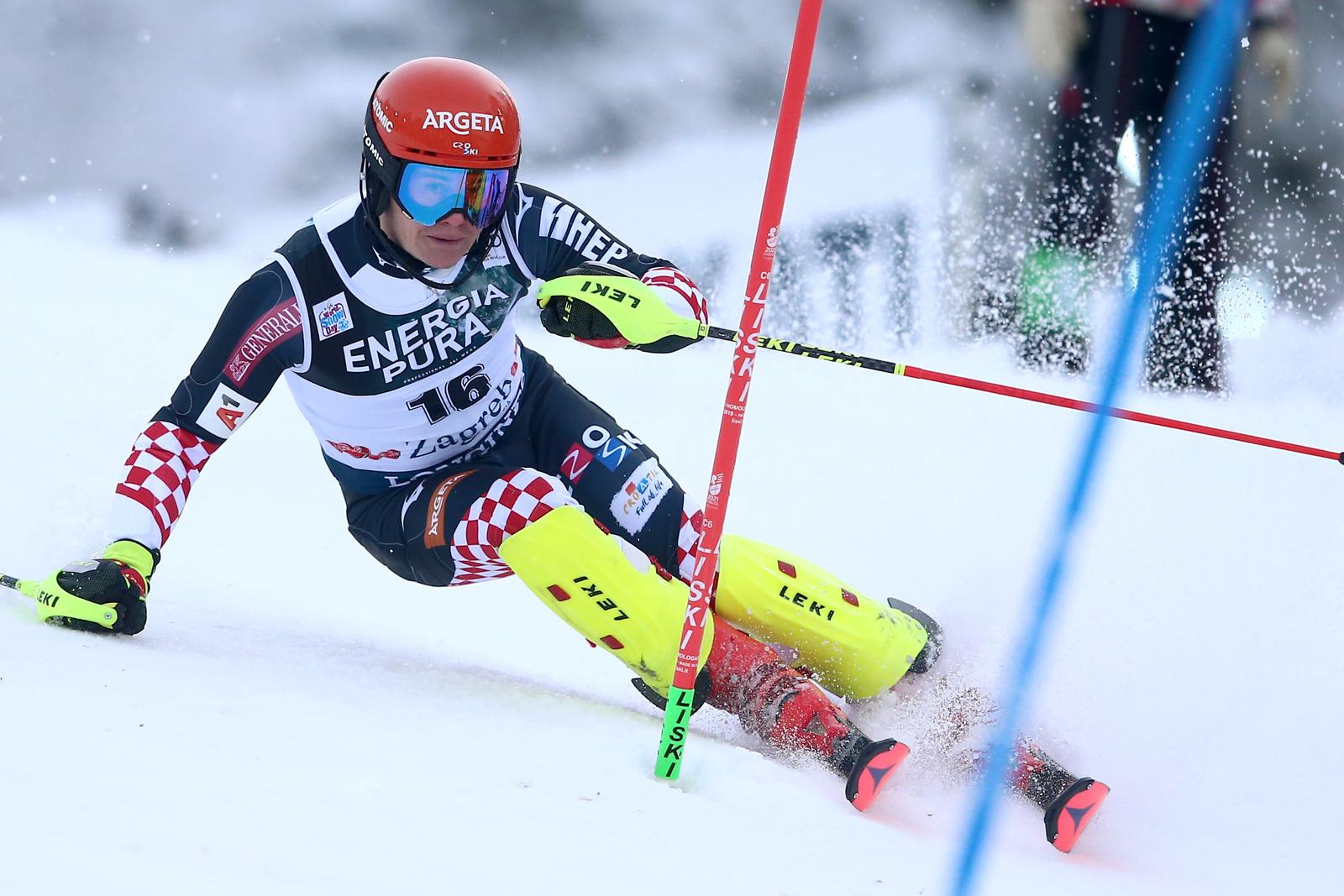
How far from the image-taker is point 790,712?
211 cm

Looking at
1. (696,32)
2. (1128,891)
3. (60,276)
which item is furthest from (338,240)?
(696,32)

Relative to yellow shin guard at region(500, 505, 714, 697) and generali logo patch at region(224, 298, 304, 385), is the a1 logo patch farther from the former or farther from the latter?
yellow shin guard at region(500, 505, 714, 697)

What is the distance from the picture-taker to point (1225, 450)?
4859 millimetres

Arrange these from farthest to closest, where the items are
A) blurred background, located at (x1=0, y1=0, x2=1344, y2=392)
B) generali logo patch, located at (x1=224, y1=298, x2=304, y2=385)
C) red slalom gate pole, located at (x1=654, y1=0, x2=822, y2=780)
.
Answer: blurred background, located at (x1=0, y1=0, x2=1344, y2=392) < generali logo patch, located at (x1=224, y1=298, x2=304, y2=385) < red slalom gate pole, located at (x1=654, y1=0, x2=822, y2=780)

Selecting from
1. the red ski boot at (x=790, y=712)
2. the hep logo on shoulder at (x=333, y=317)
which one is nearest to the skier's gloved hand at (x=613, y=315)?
the hep logo on shoulder at (x=333, y=317)

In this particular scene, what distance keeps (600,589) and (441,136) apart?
818 millimetres

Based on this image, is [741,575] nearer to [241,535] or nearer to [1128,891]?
[1128,891]

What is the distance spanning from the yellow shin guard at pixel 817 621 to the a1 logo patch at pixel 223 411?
0.93 m

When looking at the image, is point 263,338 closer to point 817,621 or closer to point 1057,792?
point 817,621

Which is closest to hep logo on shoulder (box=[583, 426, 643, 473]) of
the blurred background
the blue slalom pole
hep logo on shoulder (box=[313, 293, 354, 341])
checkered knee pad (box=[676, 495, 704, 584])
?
checkered knee pad (box=[676, 495, 704, 584])

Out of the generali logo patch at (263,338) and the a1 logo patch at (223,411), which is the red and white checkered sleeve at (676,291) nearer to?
the generali logo patch at (263,338)

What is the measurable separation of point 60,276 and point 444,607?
3.54 meters

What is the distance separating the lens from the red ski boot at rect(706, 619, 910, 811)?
6.30 ft

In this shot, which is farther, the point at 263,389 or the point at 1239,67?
the point at 1239,67
